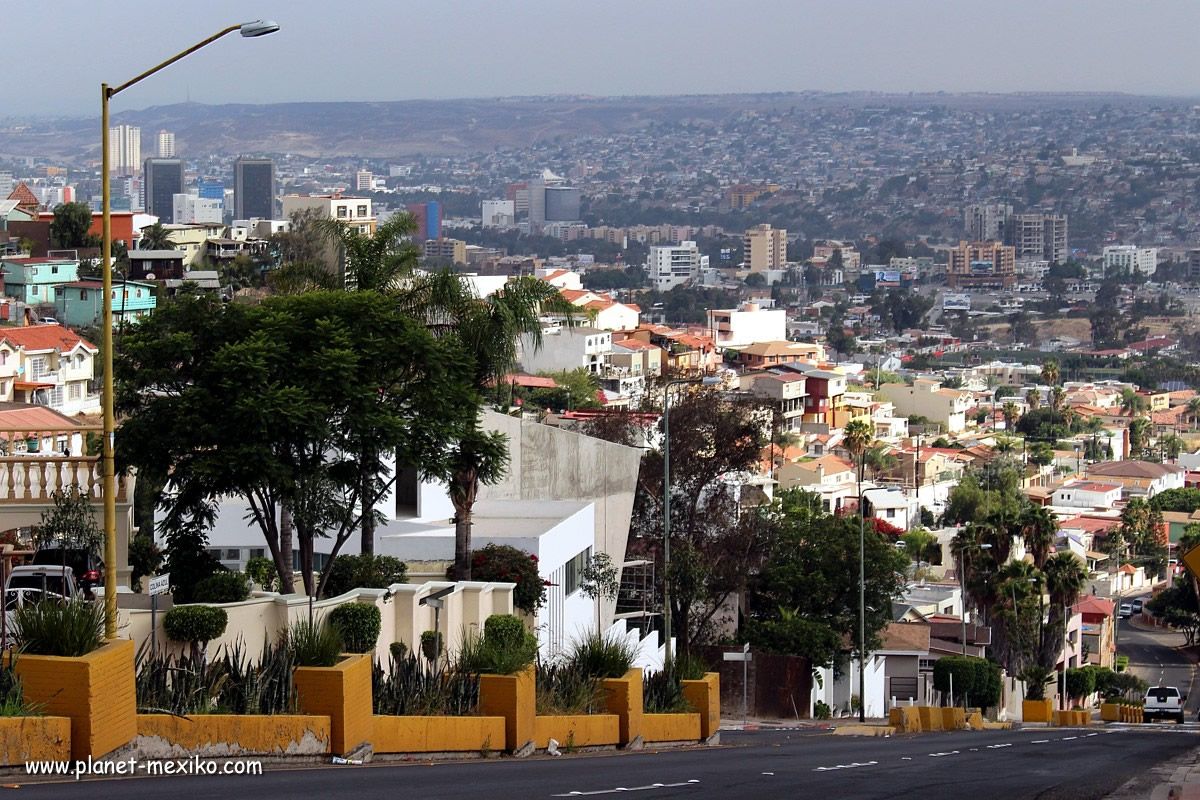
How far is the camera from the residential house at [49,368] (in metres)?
69.7

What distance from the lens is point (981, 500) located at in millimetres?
Result: 123938

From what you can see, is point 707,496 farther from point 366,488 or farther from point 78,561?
point 78,561

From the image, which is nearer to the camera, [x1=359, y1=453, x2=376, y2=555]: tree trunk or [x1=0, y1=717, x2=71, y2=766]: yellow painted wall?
[x1=0, y1=717, x2=71, y2=766]: yellow painted wall

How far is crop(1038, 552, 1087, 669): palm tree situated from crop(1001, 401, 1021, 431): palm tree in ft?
369

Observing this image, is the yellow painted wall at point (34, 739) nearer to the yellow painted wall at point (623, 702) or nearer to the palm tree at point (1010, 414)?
the yellow painted wall at point (623, 702)

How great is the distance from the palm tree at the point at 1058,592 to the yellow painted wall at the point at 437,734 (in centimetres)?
4904

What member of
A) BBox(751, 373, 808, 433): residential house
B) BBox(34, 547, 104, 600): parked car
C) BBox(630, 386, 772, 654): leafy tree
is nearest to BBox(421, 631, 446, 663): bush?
BBox(34, 547, 104, 600): parked car

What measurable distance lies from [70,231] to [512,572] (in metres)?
86.7

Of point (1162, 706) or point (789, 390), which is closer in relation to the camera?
point (1162, 706)

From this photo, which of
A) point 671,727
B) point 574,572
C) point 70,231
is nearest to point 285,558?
point 671,727

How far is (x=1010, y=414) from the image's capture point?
577 feet

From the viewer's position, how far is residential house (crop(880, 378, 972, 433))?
6954 inches

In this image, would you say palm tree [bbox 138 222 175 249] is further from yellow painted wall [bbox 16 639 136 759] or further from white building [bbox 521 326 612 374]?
yellow painted wall [bbox 16 639 136 759]

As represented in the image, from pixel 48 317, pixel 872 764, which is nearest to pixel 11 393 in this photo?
pixel 48 317
